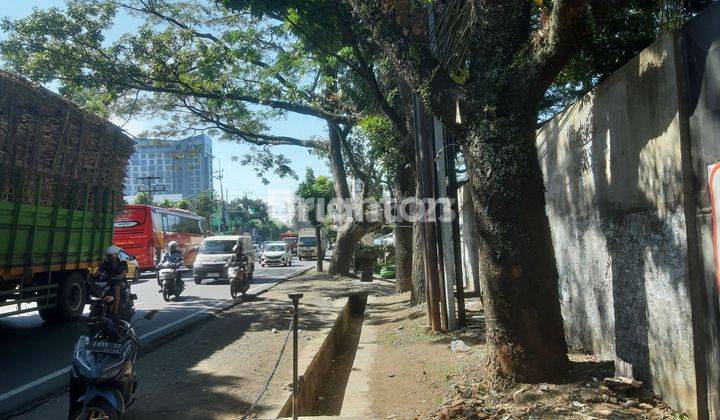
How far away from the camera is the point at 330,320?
10562 mm

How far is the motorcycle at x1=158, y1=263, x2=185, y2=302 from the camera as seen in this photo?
14.5 meters

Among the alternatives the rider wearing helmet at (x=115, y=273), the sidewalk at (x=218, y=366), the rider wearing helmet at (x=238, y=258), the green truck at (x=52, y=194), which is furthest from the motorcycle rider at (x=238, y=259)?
the rider wearing helmet at (x=115, y=273)

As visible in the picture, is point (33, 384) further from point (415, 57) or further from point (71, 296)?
point (415, 57)

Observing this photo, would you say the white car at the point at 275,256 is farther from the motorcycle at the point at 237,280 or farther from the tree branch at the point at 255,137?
the motorcycle at the point at 237,280

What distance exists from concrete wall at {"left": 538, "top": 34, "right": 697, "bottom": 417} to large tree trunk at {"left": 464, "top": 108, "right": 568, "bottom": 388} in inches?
24.2

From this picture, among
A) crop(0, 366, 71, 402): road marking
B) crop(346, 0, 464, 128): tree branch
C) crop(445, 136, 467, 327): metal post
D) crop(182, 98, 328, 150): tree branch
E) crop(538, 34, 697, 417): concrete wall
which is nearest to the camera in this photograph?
crop(538, 34, 697, 417): concrete wall

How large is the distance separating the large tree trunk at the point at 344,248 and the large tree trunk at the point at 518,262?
647 inches

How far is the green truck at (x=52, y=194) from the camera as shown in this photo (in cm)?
880

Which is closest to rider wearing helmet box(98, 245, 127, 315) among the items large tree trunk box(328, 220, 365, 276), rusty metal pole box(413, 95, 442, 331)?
rusty metal pole box(413, 95, 442, 331)

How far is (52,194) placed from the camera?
999cm

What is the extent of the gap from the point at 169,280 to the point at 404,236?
6211mm

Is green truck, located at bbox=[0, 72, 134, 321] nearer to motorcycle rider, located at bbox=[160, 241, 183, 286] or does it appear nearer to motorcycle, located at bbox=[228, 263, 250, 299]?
motorcycle rider, located at bbox=[160, 241, 183, 286]

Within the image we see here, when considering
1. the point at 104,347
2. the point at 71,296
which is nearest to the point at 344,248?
the point at 71,296

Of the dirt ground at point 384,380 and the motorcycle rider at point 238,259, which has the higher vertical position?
the motorcycle rider at point 238,259
